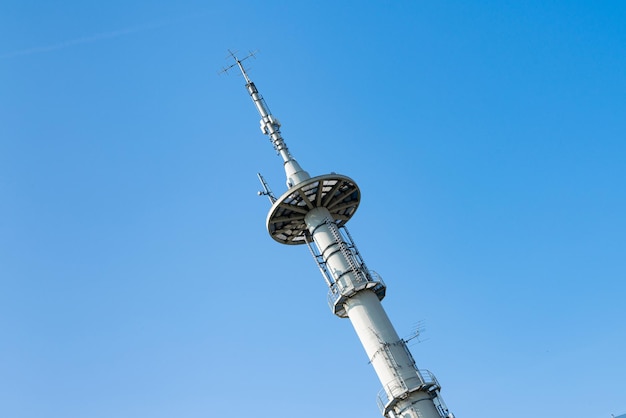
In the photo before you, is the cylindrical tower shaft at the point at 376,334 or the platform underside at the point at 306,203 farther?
the platform underside at the point at 306,203

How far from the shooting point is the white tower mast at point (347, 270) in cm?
3281

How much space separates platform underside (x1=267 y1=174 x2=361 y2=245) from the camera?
3859cm

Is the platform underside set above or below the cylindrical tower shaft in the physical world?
above

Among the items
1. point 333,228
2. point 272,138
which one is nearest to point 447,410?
point 333,228

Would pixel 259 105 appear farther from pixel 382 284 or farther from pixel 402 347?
pixel 402 347

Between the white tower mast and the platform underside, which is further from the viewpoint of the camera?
the platform underside

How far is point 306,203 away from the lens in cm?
3953

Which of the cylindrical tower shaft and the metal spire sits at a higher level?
the metal spire

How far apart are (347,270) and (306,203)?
5700mm

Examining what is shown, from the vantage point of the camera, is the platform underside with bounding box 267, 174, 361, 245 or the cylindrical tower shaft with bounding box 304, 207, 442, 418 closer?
the cylindrical tower shaft with bounding box 304, 207, 442, 418

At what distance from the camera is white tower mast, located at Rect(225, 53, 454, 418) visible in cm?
3281

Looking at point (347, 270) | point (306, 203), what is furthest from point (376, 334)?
point (306, 203)

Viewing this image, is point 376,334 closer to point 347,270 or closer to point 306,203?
point 347,270

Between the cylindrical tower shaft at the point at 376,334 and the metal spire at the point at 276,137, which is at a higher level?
the metal spire at the point at 276,137
